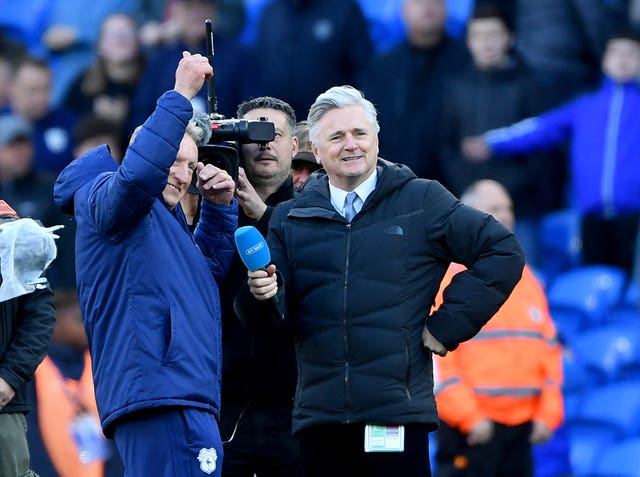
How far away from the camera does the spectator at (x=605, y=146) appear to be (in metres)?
10.8

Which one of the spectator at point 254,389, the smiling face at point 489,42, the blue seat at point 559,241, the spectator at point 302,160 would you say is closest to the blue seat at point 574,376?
the blue seat at point 559,241

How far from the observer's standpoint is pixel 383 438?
572 centimetres

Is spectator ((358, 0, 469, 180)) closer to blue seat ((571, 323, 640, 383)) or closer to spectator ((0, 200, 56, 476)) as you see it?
blue seat ((571, 323, 640, 383))

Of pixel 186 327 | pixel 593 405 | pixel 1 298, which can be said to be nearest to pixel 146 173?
pixel 186 327

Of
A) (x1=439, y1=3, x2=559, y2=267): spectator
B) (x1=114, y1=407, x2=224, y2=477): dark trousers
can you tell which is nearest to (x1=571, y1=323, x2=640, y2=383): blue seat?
(x1=439, y1=3, x2=559, y2=267): spectator

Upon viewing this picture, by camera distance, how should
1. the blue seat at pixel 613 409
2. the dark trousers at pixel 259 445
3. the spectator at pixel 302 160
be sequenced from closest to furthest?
the dark trousers at pixel 259 445 < the spectator at pixel 302 160 < the blue seat at pixel 613 409

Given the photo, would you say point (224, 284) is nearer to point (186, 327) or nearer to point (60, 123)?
point (186, 327)

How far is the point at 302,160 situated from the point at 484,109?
4.15 meters

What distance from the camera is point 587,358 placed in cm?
1049

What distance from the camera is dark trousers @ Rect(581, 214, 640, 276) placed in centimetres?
1084

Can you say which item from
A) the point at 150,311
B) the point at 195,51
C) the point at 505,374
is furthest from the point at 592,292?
the point at 150,311

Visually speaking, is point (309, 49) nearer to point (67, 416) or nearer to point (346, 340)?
point (67, 416)

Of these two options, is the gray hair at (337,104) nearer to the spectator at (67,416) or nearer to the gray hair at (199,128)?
the gray hair at (199,128)

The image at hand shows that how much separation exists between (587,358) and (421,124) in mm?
1943
